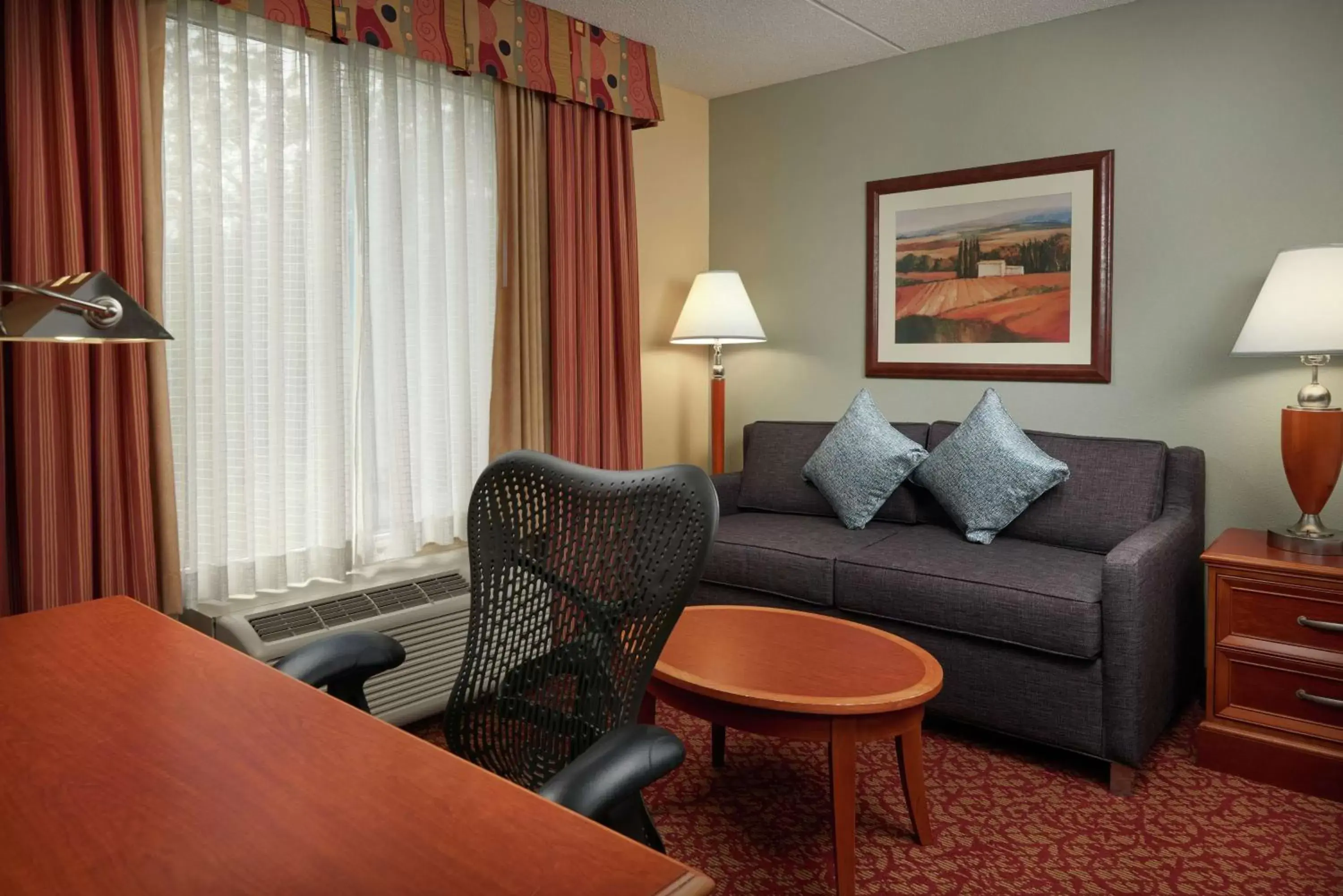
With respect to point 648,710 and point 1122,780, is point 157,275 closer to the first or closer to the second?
point 648,710

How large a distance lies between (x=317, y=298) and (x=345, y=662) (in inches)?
68.1

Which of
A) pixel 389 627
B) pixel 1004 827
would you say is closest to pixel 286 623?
pixel 389 627

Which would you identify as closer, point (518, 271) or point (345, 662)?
point (345, 662)

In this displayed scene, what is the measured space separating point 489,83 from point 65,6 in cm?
141

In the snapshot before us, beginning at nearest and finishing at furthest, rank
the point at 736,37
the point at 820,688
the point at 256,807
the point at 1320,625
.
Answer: the point at 256,807, the point at 820,688, the point at 1320,625, the point at 736,37

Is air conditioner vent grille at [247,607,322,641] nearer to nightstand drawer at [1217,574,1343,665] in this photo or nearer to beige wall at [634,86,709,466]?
beige wall at [634,86,709,466]

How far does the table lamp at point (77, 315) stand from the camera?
1.17 metres

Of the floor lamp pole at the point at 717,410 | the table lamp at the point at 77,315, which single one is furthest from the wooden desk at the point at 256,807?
the floor lamp pole at the point at 717,410

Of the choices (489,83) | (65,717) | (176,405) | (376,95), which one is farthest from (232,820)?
(489,83)

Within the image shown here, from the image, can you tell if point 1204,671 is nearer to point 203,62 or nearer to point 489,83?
point 489,83

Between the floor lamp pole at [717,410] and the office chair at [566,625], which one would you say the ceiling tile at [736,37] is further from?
the office chair at [566,625]

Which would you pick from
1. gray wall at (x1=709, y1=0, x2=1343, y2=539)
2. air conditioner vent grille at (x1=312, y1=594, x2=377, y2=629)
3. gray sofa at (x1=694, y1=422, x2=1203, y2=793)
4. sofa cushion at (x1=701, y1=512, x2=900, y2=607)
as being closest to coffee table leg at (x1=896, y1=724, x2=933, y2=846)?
gray sofa at (x1=694, y1=422, x2=1203, y2=793)

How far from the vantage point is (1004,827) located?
7.81 feet

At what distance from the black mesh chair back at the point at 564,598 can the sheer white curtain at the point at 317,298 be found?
4.88 feet
